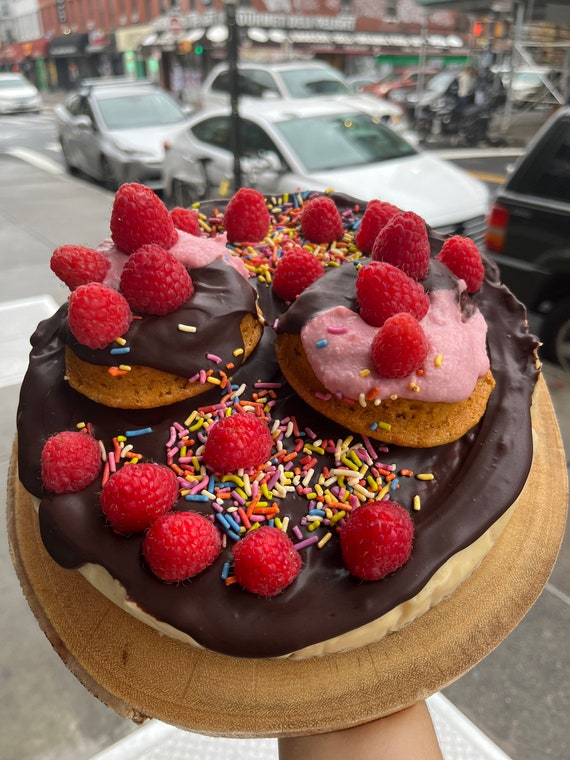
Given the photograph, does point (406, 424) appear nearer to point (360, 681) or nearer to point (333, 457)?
point (333, 457)

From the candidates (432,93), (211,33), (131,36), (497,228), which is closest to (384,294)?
(497,228)

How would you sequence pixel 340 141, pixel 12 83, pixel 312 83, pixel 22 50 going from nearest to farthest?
pixel 340 141
pixel 312 83
pixel 12 83
pixel 22 50

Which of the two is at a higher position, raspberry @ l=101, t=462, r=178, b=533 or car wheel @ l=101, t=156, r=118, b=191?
raspberry @ l=101, t=462, r=178, b=533

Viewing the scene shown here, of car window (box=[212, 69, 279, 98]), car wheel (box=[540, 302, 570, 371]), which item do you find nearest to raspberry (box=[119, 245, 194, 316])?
car wheel (box=[540, 302, 570, 371])

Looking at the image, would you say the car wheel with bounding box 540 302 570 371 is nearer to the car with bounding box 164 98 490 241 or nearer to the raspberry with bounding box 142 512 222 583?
the car with bounding box 164 98 490 241

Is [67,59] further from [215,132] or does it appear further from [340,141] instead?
[340,141]

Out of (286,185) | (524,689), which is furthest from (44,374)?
(286,185)
